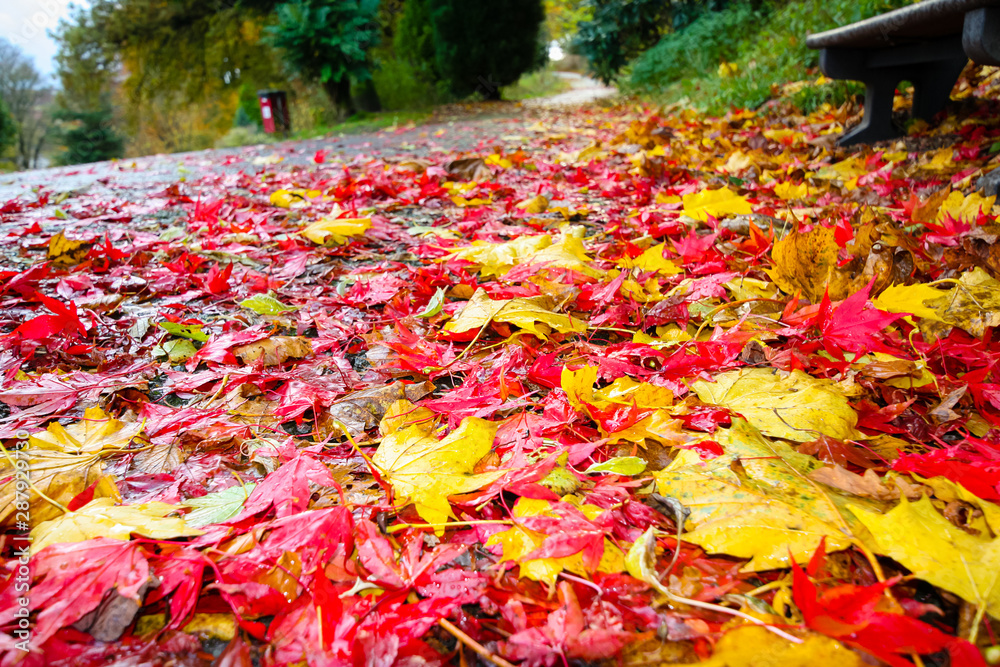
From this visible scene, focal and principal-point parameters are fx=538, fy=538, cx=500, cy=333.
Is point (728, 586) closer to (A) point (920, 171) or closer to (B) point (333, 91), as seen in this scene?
(A) point (920, 171)

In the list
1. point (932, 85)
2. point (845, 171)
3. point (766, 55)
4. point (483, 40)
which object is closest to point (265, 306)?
point (845, 171)

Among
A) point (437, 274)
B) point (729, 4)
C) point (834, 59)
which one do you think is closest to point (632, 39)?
point (729, 4)

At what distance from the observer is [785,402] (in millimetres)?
879

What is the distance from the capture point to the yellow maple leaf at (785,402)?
32.4 inches

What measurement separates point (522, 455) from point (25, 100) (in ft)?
73.0

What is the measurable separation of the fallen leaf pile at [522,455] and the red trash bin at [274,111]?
8082mm

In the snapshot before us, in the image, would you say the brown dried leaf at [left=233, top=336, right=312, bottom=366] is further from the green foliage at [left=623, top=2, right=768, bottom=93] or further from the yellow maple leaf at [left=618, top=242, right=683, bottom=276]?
the green foliage at [left=623, top=2, right=768, bottom=93]

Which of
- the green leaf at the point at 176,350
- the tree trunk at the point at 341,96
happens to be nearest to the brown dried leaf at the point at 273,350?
the green leaf at the point at 176,350

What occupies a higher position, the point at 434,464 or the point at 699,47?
the point at 699,47

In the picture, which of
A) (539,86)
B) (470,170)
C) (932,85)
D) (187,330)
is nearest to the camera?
(187,330)

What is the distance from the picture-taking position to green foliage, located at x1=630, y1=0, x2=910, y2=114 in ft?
14.0

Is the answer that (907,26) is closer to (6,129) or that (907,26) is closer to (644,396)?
(644,396)

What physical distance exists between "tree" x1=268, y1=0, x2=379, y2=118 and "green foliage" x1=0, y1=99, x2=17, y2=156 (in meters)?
10.1

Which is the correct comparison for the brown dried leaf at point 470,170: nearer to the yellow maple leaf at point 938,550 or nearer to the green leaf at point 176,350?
Result: the green leaf at point 176,350
